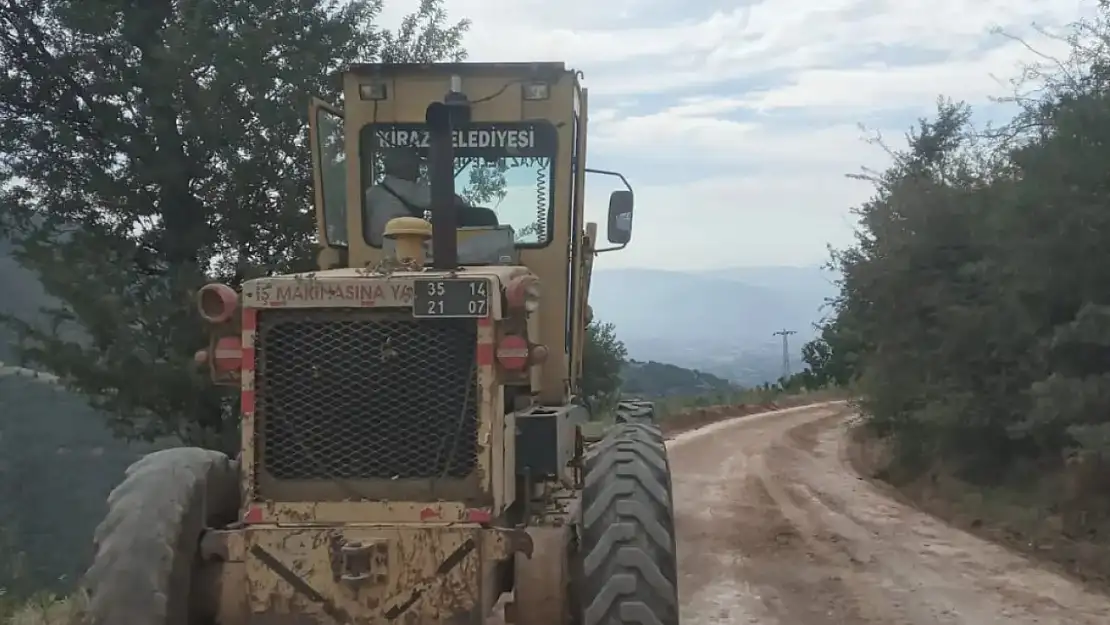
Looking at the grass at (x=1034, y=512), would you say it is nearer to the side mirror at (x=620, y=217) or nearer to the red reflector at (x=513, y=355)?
the side mirror at (x=620, y=217)

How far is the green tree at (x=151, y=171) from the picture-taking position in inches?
453

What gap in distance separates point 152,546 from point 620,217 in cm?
344

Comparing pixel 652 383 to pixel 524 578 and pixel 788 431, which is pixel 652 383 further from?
pixel 524 578

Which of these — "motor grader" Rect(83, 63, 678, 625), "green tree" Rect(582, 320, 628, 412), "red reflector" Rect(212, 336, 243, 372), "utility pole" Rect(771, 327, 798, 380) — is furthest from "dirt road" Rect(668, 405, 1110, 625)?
"utility pole" Rect(771, 327, 798, 380)

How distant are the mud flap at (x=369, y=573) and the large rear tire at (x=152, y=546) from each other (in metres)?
0.40

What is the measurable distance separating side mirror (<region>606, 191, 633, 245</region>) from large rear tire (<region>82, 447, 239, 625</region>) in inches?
114

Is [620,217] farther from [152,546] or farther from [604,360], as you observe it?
[604,360]

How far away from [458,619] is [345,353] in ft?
3.91

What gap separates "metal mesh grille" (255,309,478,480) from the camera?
508cm

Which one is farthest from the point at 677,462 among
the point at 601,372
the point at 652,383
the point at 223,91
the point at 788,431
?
the point at 652,383

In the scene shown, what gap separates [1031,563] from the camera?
35.3ft

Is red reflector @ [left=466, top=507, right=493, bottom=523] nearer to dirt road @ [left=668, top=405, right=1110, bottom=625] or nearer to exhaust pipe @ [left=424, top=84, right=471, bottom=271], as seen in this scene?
exhaust pipe @ [left=424, top=84, right=471, bottom=271]

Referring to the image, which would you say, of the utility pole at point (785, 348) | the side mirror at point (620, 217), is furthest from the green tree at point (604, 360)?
the side mirror at point (620, 217)

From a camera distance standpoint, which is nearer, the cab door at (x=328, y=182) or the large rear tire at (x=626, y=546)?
the large rear tire at (x=626, y=546)
